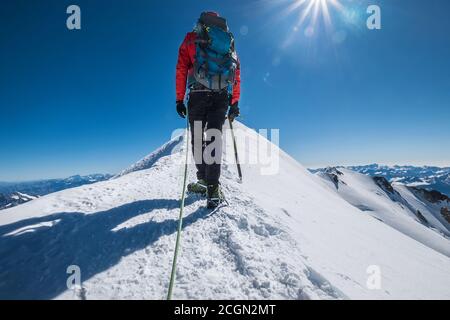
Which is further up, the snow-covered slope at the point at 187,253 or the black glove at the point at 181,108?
the black glove at the point at 181,108

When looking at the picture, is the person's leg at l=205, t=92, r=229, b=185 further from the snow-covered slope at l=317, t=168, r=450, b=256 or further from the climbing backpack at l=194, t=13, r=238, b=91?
the snow-covered slope at l=317, t=168, r=450, b=256

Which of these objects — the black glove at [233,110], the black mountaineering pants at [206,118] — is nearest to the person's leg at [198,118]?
the black mountaineering pants at [206,118]

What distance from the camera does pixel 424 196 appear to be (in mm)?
105625

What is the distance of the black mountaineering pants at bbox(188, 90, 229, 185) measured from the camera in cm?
522

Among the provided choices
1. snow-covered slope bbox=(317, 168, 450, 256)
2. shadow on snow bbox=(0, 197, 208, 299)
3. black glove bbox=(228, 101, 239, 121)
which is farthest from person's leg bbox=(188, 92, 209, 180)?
snow-covered slope bbox=(317, 168, 450, 256)

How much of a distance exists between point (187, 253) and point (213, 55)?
3744mm

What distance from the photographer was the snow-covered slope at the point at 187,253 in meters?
3.04

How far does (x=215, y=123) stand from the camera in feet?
17.5

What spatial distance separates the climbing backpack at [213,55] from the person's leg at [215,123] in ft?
0.82

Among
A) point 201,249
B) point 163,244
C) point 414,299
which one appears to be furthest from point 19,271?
point 414,299

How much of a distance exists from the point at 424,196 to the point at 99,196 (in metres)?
132

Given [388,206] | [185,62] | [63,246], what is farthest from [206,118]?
[388,206]

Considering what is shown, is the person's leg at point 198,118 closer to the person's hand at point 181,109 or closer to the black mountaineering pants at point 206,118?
the black mountaineering pants at point 206,118

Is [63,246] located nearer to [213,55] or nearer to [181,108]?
[181,108]
